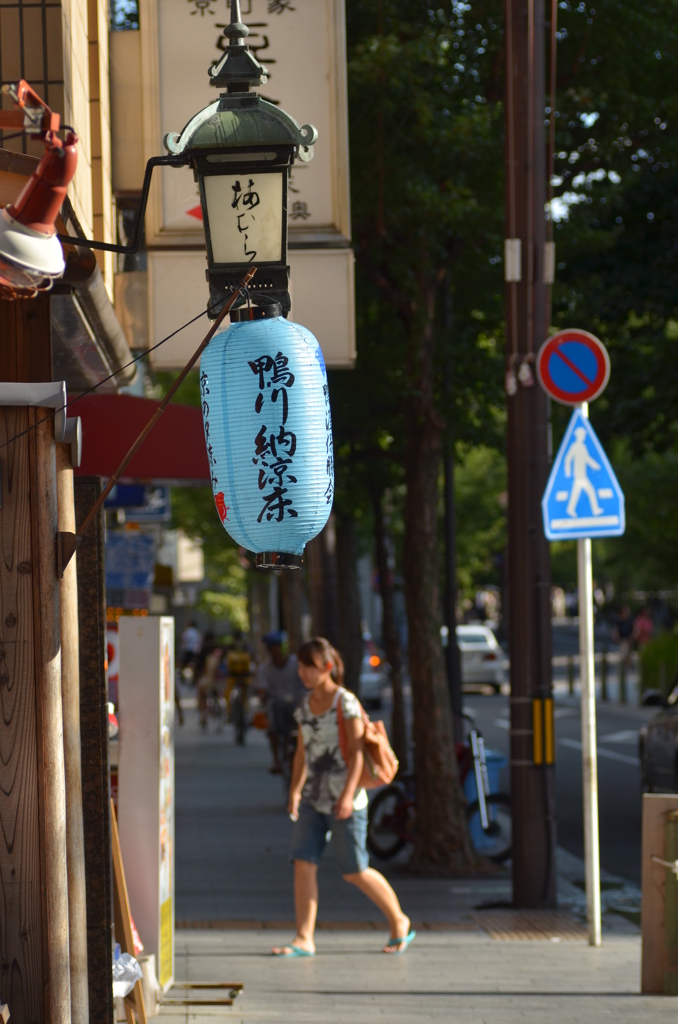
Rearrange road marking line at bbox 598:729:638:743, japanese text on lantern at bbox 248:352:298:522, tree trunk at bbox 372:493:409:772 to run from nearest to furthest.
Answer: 1. japanese text on lantern at bbox 248:352:298:522
2. tree trunk at bbox 372:493:409:772
3. road marking line at bbox 598:729:638:743

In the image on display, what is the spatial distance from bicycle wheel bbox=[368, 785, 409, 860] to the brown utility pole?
2.48 metres

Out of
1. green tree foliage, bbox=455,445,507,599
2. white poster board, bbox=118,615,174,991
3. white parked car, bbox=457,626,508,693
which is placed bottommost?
white parked car, bbox=457,626,508,693

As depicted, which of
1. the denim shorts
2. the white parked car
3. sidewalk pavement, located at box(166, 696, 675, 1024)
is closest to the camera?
sidewalk pavement, located at box(166, 696, 675, 1024)

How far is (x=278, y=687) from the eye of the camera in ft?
52.6

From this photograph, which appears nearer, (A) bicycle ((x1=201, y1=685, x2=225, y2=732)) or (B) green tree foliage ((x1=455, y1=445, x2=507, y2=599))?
(A) bicycle ((x1=201, y1=685, x2=225, y2=732))

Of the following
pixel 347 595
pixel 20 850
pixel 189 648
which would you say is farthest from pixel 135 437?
pixel 189 648

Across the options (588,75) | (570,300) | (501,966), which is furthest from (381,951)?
(588,75)

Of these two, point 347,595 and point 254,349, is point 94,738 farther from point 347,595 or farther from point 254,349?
point 347,595

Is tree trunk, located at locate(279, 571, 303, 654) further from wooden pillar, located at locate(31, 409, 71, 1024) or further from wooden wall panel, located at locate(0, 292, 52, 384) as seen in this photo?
wooden pillar, located at locate(31, 409, 71, 1024)

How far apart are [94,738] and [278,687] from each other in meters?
11.2

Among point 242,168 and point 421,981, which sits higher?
point 242,168

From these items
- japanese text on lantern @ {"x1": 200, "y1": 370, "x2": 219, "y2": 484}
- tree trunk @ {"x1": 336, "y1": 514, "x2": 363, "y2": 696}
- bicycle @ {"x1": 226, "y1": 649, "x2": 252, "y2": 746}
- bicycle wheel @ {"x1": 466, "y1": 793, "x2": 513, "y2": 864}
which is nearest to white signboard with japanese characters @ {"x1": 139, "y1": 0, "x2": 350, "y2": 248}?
japanese text on lantern @ {"x1": 200, "y1": 370, "x2": 219, "y2": 484}

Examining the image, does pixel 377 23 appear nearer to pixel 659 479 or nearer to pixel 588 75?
pixel 588 75

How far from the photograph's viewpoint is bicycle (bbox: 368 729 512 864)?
37.1 ft
